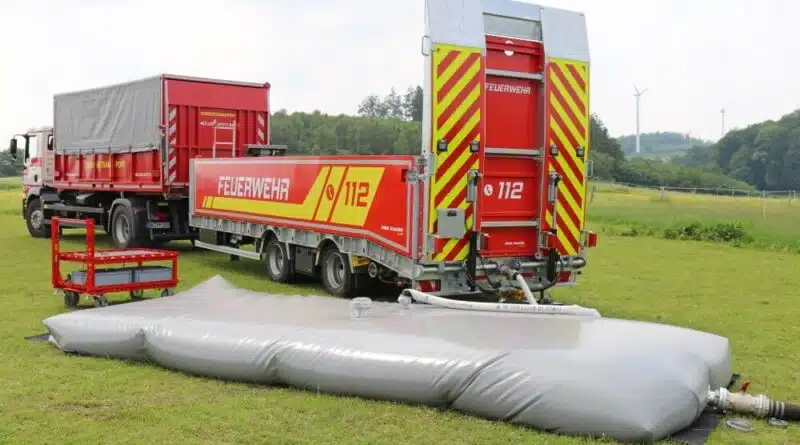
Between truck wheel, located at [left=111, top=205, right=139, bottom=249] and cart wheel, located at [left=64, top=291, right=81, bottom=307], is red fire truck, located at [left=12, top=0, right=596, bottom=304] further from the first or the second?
truck wheel, located at [left=111, top=205, right=139, bottom=249]

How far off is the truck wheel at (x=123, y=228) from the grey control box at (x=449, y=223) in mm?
9325

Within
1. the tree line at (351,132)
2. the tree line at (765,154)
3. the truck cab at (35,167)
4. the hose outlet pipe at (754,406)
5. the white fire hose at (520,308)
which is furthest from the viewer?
the tree line at (765,154)

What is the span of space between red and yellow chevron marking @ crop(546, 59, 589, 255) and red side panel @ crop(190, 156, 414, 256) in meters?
1.85

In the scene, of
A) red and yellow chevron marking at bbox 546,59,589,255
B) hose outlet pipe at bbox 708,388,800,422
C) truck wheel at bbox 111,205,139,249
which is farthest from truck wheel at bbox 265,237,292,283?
hose outlet pipe at bbox 708,388,800,422

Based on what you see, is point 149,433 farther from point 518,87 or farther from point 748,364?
point 518,87

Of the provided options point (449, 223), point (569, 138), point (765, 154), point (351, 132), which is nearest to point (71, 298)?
point (449, 223)

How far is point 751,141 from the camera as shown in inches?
3155

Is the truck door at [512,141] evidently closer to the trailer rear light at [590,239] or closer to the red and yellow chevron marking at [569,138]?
the red and yellow chevron marking at [569,138]

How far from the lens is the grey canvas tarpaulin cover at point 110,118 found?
54.1 feet

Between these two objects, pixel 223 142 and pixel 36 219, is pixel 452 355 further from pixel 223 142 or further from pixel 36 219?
pixel 36 219

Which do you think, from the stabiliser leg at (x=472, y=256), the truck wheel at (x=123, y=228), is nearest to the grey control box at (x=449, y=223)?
the stabiliser leg at (x=472, y=256)

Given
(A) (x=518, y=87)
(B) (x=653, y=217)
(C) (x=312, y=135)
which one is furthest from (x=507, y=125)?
(B) (x=653, y=217)

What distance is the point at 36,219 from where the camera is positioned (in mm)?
21000

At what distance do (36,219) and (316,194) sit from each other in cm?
1245
